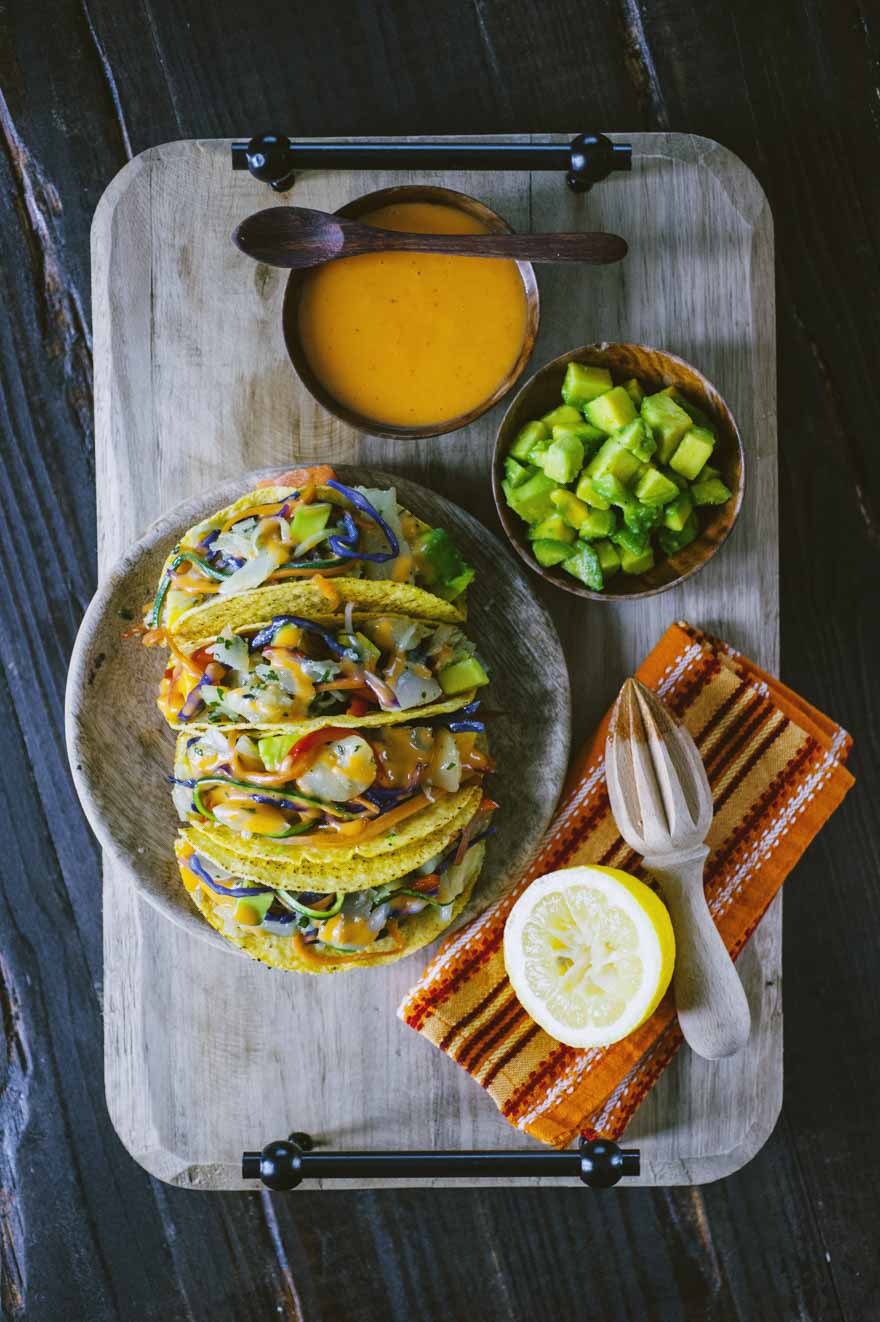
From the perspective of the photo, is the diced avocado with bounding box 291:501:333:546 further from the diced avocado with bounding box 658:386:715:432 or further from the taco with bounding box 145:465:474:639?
the diced avocado with bounding box 658:386:715:432

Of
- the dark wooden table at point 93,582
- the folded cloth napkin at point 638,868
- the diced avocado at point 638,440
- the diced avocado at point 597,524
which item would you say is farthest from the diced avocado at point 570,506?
the dark wooden table at point 93,582

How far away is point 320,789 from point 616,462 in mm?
734

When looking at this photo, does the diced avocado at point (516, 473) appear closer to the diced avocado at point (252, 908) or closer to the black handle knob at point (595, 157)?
the black handle knob at point (595, 157)

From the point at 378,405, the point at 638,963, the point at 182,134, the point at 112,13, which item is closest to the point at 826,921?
the point at 638,963

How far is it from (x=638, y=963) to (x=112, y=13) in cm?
218

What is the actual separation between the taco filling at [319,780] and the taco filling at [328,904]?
0.40 feet

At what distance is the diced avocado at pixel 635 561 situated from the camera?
1.86m

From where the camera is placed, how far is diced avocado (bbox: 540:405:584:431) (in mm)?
1864

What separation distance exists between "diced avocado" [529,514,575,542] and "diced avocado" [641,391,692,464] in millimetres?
199

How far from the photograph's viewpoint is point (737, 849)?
80.4 inches

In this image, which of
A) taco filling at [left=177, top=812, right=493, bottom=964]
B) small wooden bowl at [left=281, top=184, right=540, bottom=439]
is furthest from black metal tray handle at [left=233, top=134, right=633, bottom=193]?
taco filling at [left=177, top=812, right=493, bottom=964]

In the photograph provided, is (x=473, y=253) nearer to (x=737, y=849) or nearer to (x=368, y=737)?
(x=368, y=737)

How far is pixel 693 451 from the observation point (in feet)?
6.00

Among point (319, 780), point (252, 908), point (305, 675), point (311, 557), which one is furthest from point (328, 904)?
point (311, 557)
